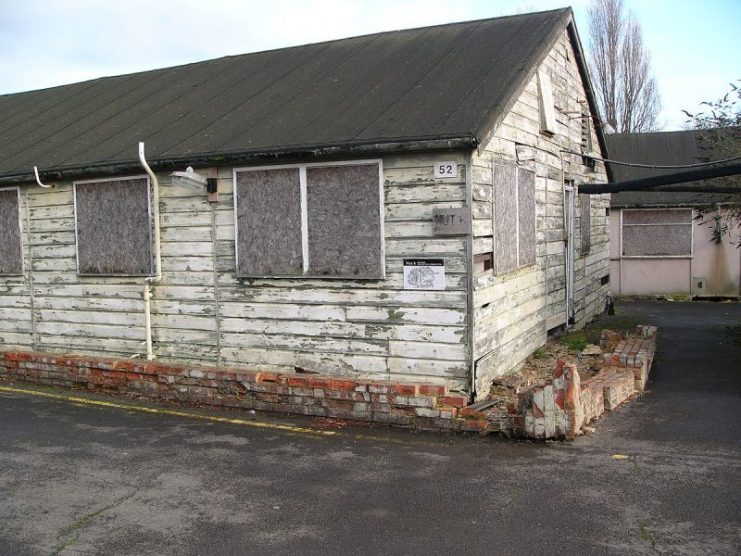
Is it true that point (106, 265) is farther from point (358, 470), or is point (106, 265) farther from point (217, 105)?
point (358, 470)

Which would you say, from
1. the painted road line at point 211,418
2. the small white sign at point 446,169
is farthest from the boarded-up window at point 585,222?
the painted road line at point 211,418

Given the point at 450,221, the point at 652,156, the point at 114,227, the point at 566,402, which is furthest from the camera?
the point at 652,156

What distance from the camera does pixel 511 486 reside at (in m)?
5.83

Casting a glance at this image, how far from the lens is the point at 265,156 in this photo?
846cm

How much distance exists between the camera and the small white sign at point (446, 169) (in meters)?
7.71

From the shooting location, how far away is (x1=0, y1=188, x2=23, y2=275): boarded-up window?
35.2 feet

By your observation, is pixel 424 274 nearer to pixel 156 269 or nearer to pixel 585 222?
pixel 156 269

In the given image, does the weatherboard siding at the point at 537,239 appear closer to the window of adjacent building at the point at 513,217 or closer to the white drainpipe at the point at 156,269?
the window of adjacent building at the point at 513,217

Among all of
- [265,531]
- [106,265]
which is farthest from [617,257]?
[265,531]

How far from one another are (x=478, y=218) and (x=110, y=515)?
4725 millimetres

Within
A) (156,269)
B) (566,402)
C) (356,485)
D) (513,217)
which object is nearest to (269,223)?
(156,269)

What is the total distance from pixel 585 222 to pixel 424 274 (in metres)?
7.55

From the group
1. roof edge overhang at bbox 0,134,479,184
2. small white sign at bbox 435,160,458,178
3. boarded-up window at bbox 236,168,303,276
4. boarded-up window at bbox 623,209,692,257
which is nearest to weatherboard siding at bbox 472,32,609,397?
small white sign at bbox 435,160,458,178

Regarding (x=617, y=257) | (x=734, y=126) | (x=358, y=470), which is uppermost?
(x=734, y=126)
